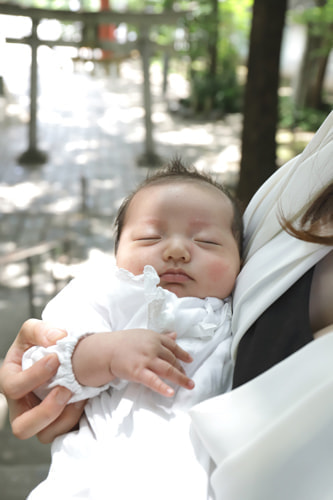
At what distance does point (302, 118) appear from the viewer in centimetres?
1169

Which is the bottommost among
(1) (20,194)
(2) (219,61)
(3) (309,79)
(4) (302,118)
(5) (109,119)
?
(1) (20,194)

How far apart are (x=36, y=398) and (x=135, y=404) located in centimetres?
27

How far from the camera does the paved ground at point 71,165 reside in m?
4.51

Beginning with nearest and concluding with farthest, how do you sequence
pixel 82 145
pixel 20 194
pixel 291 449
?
1. pixel 291 449
2. pixel 20 194
3. pixel 82 145

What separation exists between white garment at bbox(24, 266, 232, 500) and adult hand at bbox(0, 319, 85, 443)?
0.02 m

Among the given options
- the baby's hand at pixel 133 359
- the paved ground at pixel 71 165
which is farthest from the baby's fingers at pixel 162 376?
the paved ground at pixel 71 165

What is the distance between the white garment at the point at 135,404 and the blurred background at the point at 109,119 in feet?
3.83

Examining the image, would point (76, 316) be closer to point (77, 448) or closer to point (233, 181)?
point (77, 448)

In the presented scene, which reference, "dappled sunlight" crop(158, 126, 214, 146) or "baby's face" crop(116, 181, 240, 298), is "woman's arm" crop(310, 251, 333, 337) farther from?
"dappled sunlight" crop(158, 126, 214, 146)

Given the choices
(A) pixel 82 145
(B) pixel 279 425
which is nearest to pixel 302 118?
(A) pixel 82 145

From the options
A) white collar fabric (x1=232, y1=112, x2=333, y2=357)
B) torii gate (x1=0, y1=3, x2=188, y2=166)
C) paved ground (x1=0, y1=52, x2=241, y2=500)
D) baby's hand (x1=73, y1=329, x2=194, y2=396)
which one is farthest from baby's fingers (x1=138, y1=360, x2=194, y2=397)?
torii gate (x1=0, y1=3, x2=188, y2=166)

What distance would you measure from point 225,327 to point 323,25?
10.0m

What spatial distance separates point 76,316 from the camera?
1.38m

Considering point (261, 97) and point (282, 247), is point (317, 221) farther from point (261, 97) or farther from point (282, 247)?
point (261, 97)
